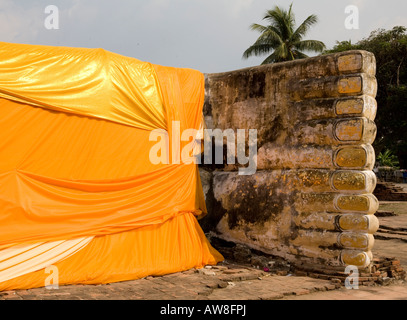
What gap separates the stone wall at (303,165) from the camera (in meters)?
5.21

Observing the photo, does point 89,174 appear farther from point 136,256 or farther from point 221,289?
point 221,289

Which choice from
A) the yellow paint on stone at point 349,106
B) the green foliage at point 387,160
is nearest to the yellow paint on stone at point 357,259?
the yellow paint on stone at point 349,106

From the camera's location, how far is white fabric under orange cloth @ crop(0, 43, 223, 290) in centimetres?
451

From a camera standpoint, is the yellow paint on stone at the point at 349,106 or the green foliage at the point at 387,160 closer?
the yellow paint on stone at the point at 349,106

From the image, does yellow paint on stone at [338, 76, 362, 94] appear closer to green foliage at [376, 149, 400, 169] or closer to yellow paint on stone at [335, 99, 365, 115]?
yellow paint on stone at [335, 99, 365, 115]

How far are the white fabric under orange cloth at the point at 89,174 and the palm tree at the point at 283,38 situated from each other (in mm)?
19068

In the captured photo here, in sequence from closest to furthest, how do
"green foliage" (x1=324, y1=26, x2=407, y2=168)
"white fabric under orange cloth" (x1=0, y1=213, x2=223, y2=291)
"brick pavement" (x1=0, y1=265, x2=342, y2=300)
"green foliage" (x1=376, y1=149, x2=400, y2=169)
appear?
"brick pavement" (x1=0, y1=265, x2=342, y2=300), "white fabric under orange cloth" (x1=0, y1=213, x2=223, y2=291), "green foliage" (x1=324, y1=26, x2=407, y2=168), "green foliage" (x1=376, y1=149, x2=400, y2=169)

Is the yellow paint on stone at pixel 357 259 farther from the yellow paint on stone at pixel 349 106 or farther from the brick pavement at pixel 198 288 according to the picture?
the yellow paint on stone at pixel 349 106

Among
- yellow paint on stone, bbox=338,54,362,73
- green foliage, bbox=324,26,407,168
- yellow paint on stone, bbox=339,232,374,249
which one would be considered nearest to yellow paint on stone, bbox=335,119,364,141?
yellow paint on stone, bbox=338,54,362,73

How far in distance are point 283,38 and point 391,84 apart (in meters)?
5.87

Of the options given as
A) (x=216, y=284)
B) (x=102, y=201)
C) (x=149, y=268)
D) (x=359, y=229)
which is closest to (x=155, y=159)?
(x=102, y=201)

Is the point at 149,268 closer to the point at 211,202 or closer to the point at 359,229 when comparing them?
the point at 211,202

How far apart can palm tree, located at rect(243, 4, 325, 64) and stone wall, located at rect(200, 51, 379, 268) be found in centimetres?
1841
